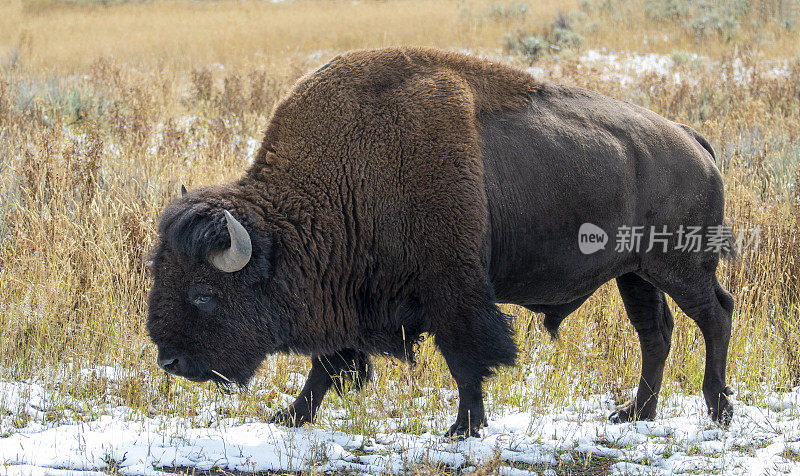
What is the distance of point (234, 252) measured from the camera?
11.6 ft

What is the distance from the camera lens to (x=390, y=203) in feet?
12.6

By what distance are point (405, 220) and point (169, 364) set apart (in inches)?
54.2

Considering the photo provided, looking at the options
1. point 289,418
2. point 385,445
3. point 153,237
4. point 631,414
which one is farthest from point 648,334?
point 153,237

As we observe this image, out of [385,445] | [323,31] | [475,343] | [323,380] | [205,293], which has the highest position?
[323,31]

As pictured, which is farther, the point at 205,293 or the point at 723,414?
the point at 723,414

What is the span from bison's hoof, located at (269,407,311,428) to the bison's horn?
1076 millimetres

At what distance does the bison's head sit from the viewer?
369 cm

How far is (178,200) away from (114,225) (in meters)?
2.63

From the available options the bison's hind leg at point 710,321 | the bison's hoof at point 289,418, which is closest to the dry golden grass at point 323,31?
the bison's hoof at point 289,418

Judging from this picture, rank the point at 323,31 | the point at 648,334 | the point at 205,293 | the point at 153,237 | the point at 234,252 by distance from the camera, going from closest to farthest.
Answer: the point at 234,252 → the point at 205,293 → the point at 648,334 → the point at 153,237 → the point at 323,31

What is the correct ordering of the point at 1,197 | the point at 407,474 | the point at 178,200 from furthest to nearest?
the point at 1,197, the point at 178,200, the point at 407,474

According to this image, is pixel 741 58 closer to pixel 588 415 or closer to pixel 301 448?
pixel 588 415

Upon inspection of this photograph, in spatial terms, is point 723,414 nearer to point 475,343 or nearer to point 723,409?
point 723,409

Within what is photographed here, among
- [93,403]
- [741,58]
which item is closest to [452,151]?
[93,403]
